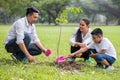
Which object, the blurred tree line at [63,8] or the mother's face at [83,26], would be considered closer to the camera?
the mother's face at [83,26]

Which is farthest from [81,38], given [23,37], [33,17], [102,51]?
[23,37]

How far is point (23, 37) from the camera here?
6043 mm

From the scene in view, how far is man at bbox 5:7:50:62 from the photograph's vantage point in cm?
597

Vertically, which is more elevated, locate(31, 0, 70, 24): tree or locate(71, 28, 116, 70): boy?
locate(71, 28, 116, 70): boy

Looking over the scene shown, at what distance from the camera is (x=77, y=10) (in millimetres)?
5820

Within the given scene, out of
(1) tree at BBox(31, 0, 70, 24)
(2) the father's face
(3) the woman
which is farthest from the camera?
(1) tree at BBox(31, 0, 70, 24)

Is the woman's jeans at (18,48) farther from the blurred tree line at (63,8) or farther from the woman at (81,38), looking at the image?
the blurred tree line at (63,8)

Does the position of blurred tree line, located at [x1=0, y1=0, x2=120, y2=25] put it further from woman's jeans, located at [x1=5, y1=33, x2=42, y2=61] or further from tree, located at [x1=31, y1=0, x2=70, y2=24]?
woman's jeans, located at [x1=5, y1=33, x2=42, y2=61]

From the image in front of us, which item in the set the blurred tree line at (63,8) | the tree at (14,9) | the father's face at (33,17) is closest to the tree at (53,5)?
the blurred tree line at (63,8)

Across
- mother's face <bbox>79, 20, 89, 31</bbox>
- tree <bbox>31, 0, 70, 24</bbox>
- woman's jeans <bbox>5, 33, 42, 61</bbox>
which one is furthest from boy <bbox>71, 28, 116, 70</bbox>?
tree <bbox>31, 0, 70, 24</bbox>

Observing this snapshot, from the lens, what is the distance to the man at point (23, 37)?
5.97 metres

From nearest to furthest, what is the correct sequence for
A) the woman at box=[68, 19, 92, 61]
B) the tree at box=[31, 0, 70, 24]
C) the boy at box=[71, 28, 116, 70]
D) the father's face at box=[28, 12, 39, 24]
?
the boy at box=[71, 28, 116, 70]
the father's face at box=[28, 12, 39, 24]
the woman at box=[68, 19, 92, 61]
the tree at box=[31, 0, 70, 24]

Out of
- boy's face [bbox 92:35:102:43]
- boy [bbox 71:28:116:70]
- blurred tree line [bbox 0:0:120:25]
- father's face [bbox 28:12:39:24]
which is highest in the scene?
father's face [bbox 28:12:39:24]

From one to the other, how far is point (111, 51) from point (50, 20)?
219ft
